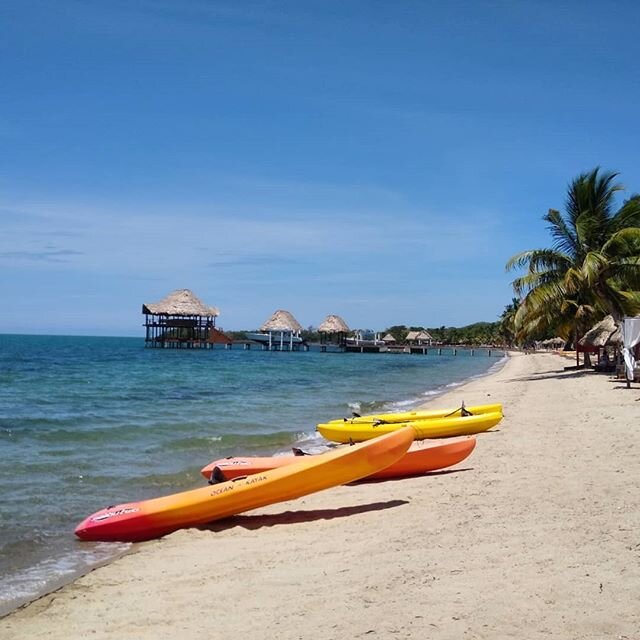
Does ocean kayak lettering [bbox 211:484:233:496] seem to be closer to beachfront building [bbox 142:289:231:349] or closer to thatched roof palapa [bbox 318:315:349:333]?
beachfront building [bbox 142:289:231:349]

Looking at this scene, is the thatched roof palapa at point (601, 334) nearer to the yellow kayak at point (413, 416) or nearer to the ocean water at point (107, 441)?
the ocean water at point (107, 441)

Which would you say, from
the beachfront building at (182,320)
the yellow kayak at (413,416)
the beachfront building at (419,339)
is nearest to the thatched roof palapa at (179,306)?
the beachfront building at (182,320)

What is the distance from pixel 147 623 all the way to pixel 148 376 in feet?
84.6

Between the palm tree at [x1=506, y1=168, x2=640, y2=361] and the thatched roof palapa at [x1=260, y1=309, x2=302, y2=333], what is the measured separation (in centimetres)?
5282

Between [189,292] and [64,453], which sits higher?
[189,292]

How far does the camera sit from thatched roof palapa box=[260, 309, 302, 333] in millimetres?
73812

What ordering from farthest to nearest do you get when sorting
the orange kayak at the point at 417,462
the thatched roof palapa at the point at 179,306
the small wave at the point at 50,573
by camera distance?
the thatched roof palapa at the point at 179,306, the orange kayak at the point at 417,462, the small wave at the point at 50,573

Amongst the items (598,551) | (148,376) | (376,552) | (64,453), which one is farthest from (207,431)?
(148,376)

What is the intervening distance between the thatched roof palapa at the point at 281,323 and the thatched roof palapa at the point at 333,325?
366cm

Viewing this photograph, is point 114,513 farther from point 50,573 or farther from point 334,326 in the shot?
point 334,326

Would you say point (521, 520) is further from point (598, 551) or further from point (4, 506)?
point (4, 506)

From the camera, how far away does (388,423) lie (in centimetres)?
1001

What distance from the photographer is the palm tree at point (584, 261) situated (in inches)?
755

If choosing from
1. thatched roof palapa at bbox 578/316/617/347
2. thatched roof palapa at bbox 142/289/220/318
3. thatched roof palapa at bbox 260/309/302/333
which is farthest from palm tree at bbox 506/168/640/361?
thatched roof palapa at bbox 260/309/302/333
